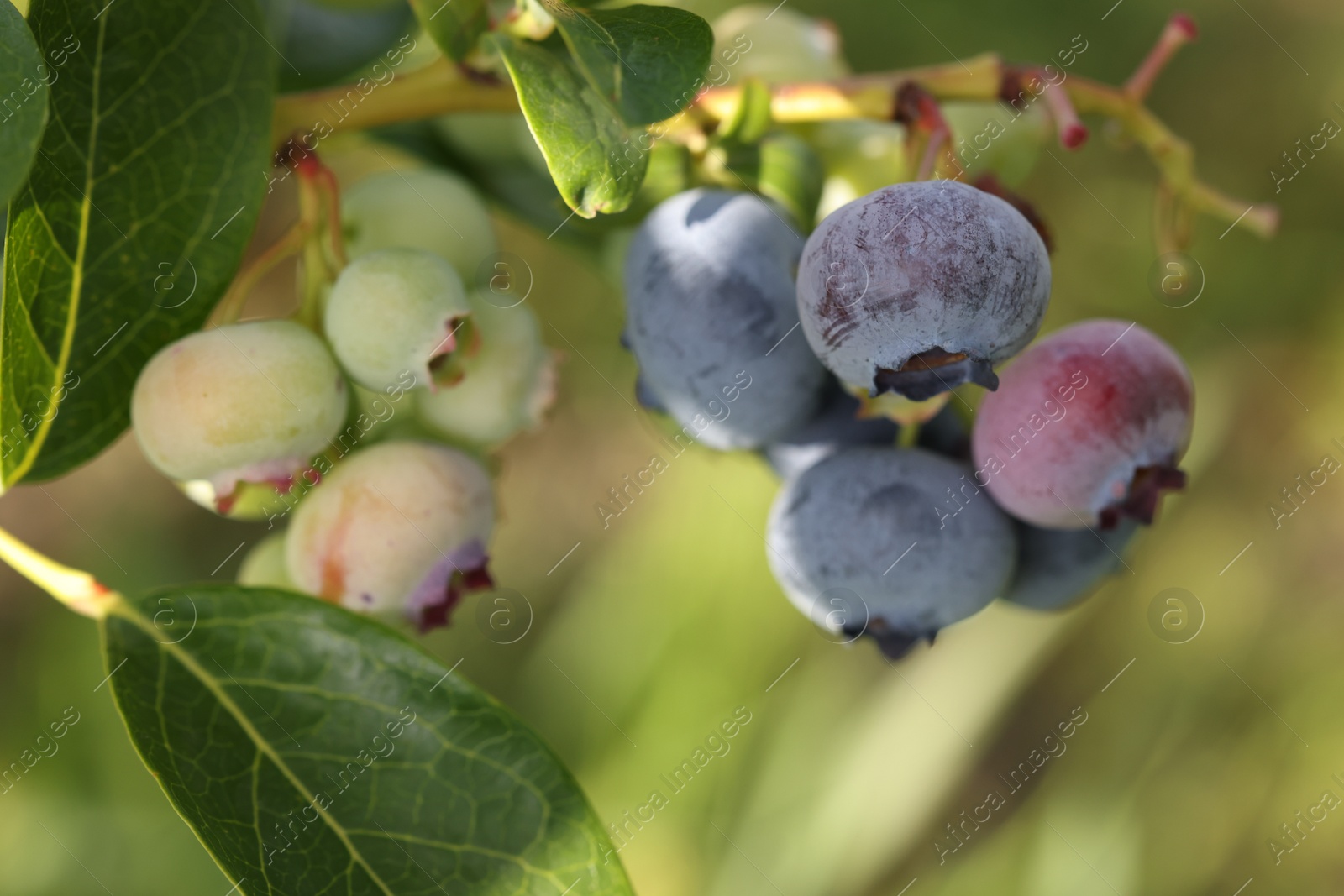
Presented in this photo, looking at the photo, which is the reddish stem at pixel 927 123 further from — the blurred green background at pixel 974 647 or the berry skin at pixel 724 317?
the blurred green background at pixel 974 647

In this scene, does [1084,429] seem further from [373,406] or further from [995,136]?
[373,406]

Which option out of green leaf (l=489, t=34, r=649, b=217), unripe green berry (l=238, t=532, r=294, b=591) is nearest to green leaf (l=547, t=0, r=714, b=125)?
green leaf (l=489, t=34, r=649, b=217)

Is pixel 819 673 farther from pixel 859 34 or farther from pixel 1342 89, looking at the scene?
pixel 1342 89

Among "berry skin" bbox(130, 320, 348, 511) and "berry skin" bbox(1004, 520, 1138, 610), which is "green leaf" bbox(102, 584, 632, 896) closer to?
"berry skin" bbox(130, 320, 348, 511)

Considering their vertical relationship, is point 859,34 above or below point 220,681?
below

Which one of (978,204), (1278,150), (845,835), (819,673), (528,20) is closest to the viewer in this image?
(978,204)

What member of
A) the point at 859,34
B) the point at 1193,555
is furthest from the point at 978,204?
the point at 1193,555

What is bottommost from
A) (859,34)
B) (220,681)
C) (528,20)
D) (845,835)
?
(845,835)
